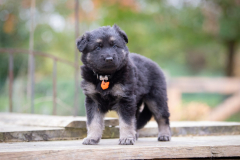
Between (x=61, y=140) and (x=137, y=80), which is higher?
(x=137, y=80)

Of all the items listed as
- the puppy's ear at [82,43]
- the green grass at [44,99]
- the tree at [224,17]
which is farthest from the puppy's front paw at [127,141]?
the tree at [224,17]

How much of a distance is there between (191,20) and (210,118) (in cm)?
358

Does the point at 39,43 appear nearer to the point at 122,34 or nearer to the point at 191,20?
the point at 191,20

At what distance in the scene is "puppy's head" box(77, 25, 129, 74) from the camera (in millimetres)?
3561

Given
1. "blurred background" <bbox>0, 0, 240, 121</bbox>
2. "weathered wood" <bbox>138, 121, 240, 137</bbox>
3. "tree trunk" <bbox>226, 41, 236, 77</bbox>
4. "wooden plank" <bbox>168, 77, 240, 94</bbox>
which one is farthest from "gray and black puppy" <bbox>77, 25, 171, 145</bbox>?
"tree trunk" <bbox>226, 41, 236, 77</bbox>

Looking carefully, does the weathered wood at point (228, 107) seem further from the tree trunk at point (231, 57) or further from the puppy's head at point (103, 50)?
the puppy's head at point (103, 50)

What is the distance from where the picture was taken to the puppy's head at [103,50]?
3.56 meters

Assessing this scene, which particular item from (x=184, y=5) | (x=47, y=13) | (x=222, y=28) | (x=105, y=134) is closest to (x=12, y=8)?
(x=47, y=13)

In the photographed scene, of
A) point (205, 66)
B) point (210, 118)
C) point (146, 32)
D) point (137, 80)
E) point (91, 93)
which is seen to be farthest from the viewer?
point (205, 66)

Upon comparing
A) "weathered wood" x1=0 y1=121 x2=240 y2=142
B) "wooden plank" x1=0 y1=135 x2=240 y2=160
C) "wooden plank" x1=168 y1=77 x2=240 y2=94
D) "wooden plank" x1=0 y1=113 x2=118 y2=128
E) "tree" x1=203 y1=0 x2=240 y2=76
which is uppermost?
"tree" x1=203 y1=0 x2=240 y2=76

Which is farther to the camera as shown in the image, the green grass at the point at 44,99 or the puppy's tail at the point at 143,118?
the green grass at the point at 44,99

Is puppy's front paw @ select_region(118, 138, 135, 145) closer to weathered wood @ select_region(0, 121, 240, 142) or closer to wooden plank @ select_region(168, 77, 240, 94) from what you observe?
weathered wood @ select_region(0, 121, 240, 142)

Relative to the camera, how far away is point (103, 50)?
362cm

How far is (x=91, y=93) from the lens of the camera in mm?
3791
